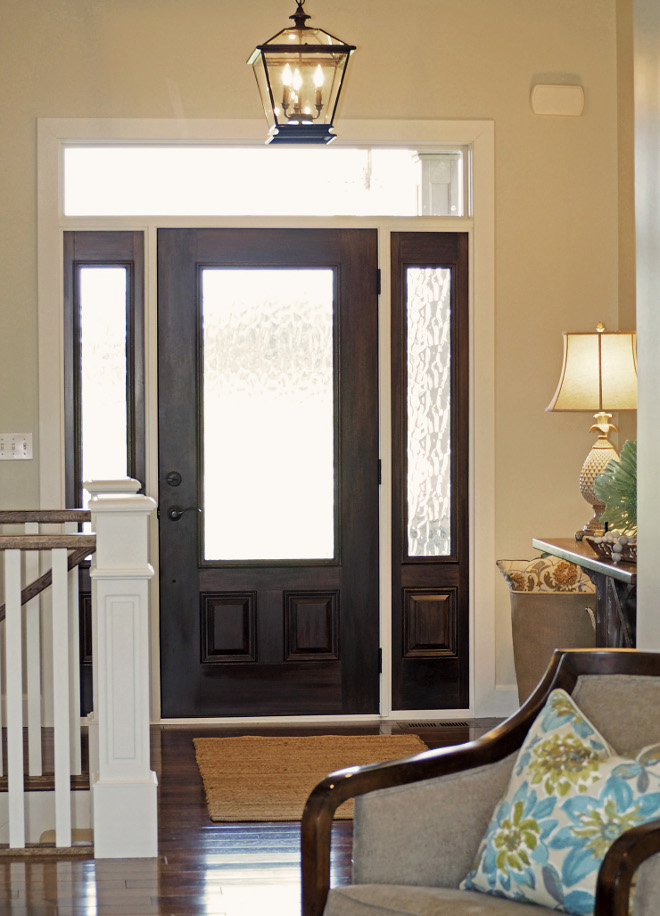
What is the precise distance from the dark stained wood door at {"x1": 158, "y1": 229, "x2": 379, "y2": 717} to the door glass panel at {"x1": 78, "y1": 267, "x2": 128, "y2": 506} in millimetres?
183

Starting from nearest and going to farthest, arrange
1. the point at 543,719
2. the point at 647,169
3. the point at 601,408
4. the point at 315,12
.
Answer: the point at 543,719 → the point at 647,169 → the point at 601,408 → the point at 315,12

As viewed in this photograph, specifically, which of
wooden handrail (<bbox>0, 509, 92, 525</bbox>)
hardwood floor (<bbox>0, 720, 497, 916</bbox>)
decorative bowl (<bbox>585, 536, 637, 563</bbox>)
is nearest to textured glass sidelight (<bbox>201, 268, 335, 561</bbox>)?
wooden handrail (<bbox>0, 509, 92, 525</bbox>)

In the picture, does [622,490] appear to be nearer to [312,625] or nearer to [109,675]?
[109,675]

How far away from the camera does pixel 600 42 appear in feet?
16.6

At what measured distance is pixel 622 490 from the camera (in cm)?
327

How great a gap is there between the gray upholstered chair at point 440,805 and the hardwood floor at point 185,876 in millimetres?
959

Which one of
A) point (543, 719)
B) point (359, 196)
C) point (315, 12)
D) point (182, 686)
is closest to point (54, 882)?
point (543, 719)

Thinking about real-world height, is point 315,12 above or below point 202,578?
above

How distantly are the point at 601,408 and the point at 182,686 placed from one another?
2.21 meters

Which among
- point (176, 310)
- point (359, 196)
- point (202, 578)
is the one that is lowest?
point (202, 578)

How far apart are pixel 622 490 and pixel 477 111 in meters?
2.40

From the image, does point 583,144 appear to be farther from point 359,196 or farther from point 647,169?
point 647,169

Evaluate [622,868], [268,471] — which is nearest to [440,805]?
[622,868]

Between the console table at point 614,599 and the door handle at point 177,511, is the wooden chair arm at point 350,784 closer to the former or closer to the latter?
the console table at point 614,599
